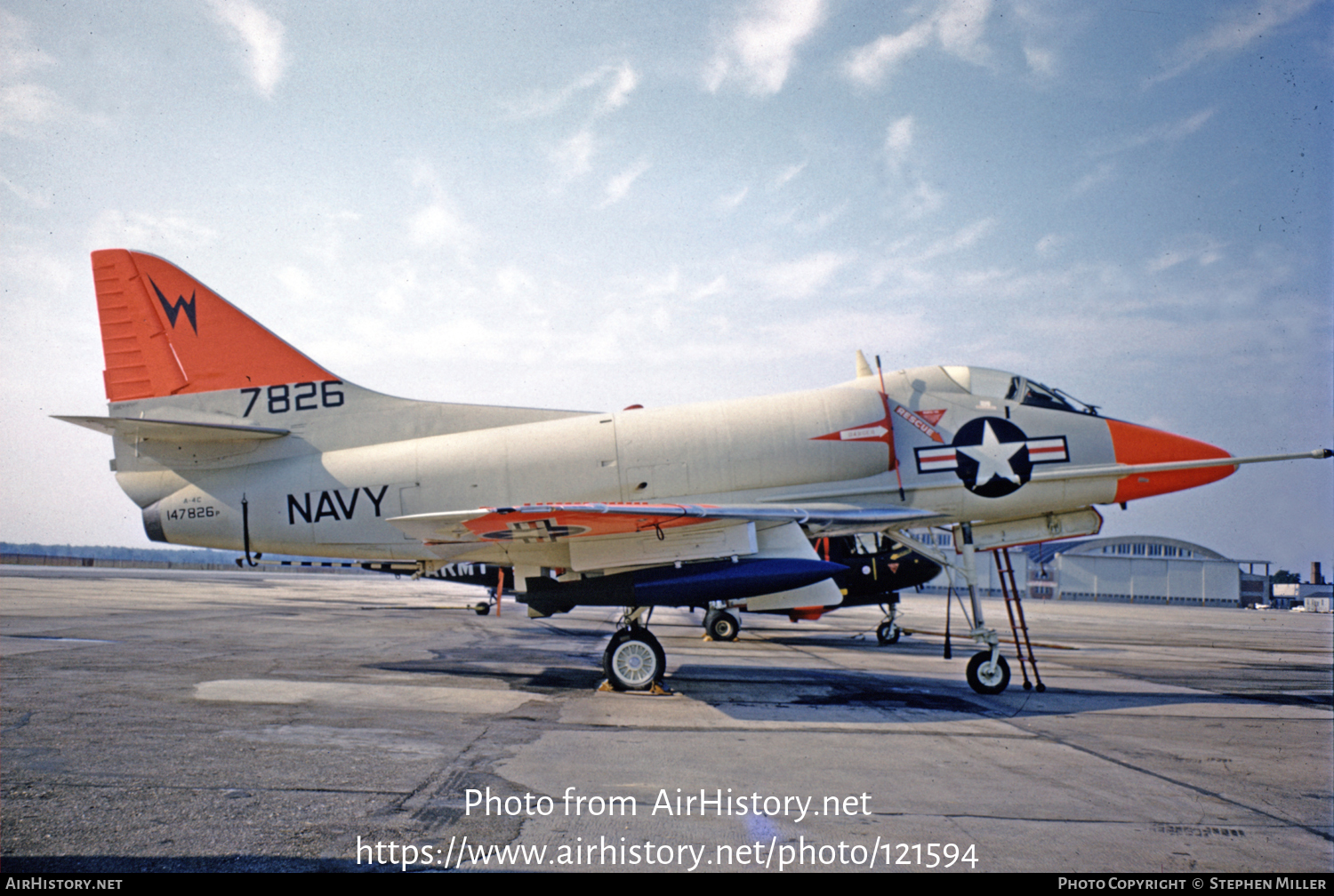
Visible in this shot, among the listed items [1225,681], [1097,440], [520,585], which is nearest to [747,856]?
[520,585]

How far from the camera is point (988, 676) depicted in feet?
32.9

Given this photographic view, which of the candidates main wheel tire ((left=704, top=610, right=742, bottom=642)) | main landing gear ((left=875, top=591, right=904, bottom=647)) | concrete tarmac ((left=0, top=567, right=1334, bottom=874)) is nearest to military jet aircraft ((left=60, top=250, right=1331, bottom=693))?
concrete tarmac ((left=0, top=567, right=1334, bottom=874))

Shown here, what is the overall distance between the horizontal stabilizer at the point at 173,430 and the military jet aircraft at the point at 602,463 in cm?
3

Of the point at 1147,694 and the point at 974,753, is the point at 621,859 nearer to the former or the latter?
the point at 974,753

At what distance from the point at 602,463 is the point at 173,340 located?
6751mm

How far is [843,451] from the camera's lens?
32.9 ft

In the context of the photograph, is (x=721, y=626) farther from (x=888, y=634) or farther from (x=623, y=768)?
(x=623, y=768)

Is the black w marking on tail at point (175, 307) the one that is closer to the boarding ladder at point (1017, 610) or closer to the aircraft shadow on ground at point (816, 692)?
the aircraft shadow on ground at point (816, 692)

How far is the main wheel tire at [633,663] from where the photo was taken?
948cm

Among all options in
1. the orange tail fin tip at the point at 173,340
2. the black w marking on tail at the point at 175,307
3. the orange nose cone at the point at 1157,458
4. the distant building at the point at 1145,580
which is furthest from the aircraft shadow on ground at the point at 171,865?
the distant building at the point at 1145,580

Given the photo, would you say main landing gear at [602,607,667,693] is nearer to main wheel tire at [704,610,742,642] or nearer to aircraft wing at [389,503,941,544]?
aircraft wing at [389,503,941,544]

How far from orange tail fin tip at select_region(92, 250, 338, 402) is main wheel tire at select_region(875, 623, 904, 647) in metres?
13.7

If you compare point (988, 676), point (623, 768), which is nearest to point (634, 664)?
point (623, 768)

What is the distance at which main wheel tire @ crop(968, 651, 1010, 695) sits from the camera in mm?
9992
